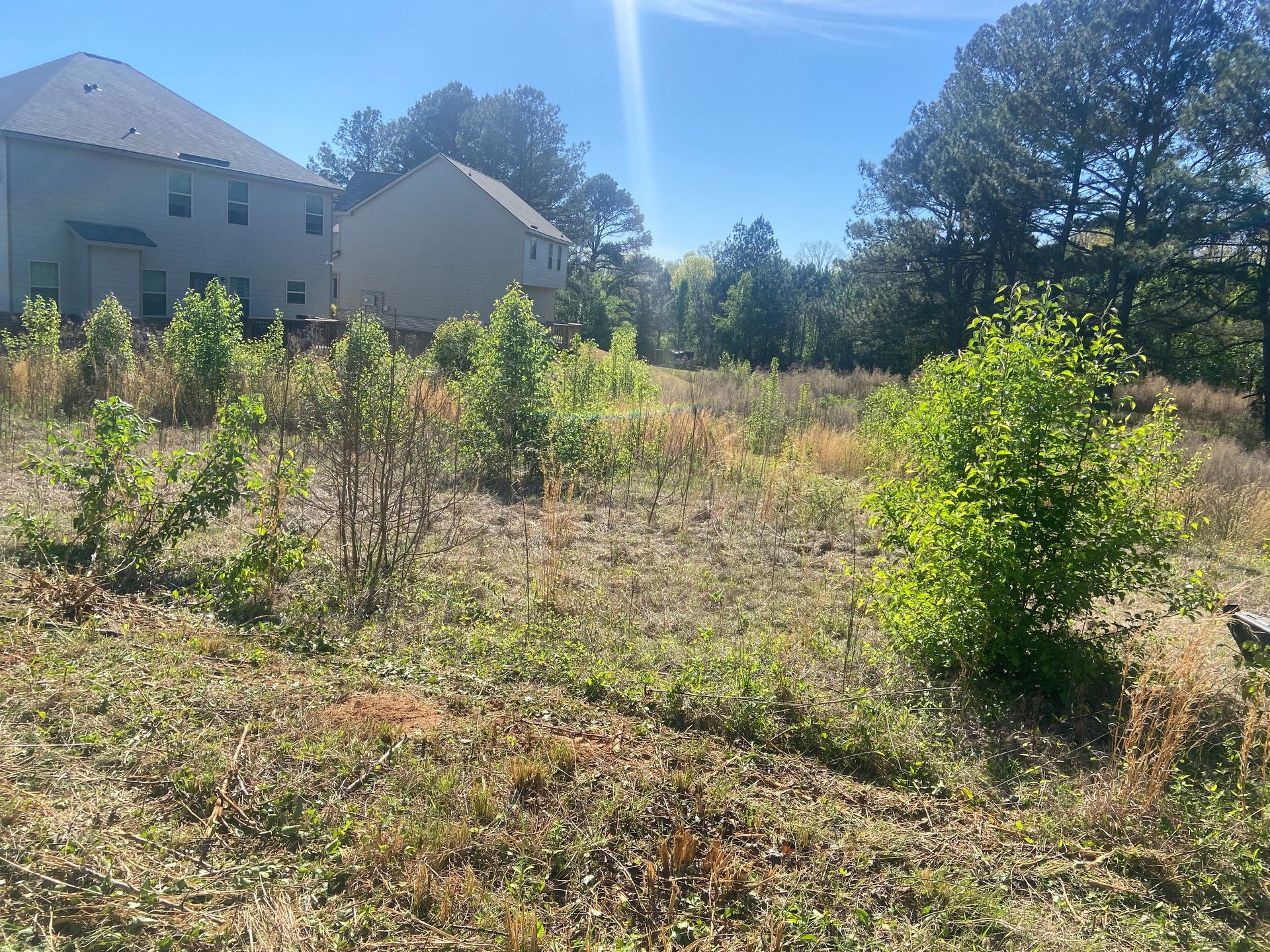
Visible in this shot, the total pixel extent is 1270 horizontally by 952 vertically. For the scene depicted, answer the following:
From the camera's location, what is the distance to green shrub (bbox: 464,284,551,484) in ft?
32.0

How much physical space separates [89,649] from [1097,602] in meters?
6.93

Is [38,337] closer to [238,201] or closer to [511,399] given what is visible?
[511,399]

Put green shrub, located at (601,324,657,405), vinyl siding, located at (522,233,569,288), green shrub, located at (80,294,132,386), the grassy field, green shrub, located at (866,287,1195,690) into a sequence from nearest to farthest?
1. the grassy field
2. green shrub, located at (866,287,1195,690)
3. green shrub, located at (80,294,132,386)
4. green shrub, located at (601,324,657,405)
5. vinyl siding, located at (522,233,569,288)

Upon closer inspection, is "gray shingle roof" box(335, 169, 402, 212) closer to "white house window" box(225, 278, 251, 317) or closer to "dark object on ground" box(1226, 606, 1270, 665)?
"white house window" box(225, 278, 251, 317)

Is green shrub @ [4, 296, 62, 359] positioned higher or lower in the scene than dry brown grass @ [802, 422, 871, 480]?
higher

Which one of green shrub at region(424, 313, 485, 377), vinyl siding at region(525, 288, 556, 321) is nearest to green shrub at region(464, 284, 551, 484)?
green shrub at region(424, 313, 485, 377)

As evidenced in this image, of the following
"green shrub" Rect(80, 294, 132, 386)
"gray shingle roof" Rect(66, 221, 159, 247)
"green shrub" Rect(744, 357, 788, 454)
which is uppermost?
"gray shingle roof" Rect(66, 221, 159, 247)

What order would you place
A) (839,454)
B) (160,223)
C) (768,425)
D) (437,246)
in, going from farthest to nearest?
(437,246), (160,223), (768,425), (839,454)

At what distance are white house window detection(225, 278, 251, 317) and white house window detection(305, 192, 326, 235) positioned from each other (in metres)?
2.66

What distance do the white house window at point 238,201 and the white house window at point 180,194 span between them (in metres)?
1.11

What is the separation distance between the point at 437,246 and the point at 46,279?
1416 cm

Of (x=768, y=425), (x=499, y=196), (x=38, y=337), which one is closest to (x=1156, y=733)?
(x=768, y=425)

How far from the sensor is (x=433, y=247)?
1272 inches

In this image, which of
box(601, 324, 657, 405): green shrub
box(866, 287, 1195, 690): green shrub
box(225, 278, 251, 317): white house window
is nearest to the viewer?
box(866, 287, 1195, 690): green shrub
